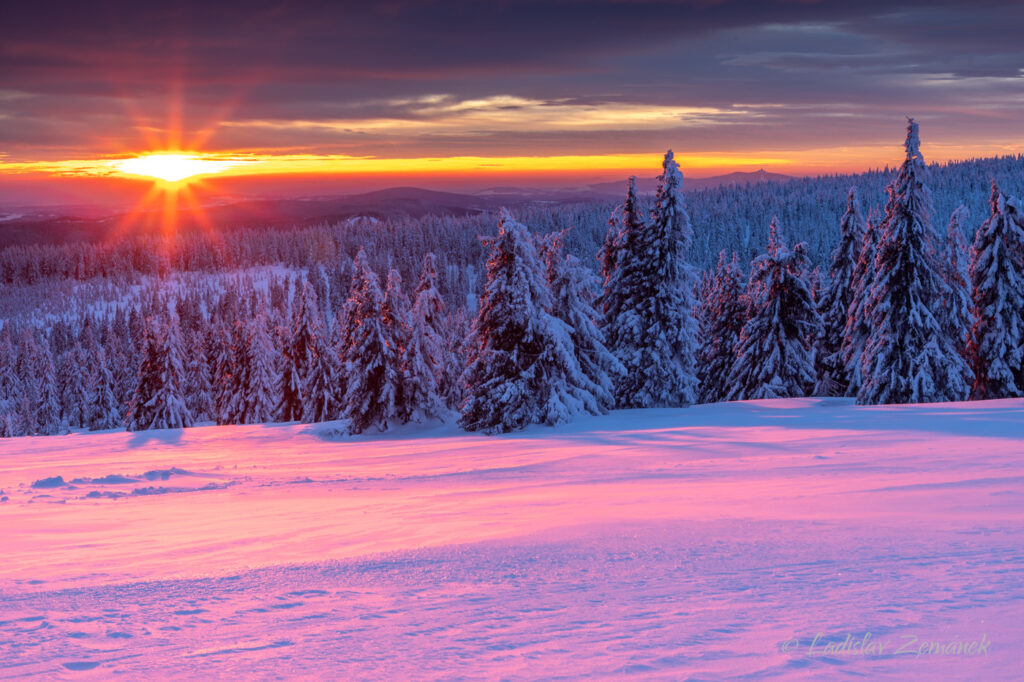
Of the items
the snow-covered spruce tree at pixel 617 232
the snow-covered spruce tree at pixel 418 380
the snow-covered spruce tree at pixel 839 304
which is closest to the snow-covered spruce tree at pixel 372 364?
the snow-covered spruce tree at pixel 418 380

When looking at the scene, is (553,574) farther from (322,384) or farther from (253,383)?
(253,383)

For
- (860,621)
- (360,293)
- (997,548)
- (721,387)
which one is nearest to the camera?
(860,621)

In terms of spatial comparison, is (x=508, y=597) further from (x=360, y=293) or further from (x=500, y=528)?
(x=360, y=293)

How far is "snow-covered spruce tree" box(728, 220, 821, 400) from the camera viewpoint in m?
36.5

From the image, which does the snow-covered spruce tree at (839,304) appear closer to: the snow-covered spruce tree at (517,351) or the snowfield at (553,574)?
the snow-covered spruce tree at (517,351)

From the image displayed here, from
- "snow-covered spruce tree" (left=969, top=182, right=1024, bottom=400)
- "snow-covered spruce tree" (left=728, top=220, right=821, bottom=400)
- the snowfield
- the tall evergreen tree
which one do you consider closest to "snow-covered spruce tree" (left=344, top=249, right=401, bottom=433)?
the snowfield

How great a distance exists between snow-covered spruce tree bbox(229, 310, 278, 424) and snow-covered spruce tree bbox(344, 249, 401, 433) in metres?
28.8

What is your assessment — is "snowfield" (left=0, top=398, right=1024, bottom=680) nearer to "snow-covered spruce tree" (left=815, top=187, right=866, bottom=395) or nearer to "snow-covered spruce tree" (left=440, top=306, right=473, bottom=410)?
"snow-covered spruce tree" (left=440, top=306, right=473, bottom=410)

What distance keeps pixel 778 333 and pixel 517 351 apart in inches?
637

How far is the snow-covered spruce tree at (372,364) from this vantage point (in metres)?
31.3

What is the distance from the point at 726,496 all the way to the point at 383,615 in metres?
5.60

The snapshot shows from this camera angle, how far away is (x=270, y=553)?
7250mm

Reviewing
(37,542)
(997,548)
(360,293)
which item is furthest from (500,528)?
(360,293)

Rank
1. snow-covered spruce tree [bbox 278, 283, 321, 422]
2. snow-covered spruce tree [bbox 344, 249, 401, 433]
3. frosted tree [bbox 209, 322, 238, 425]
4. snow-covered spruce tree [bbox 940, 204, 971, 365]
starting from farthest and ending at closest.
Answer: frosted tree [bbox 209, 322, 238, 425] < snow-covered spruce tree [bbox 278, 283, 321, 422] < snow-covered spruce tree [bbox 344, 249, 401, 433] < snow-covered spruce tree [bbox 940, 204, 971, 365]
